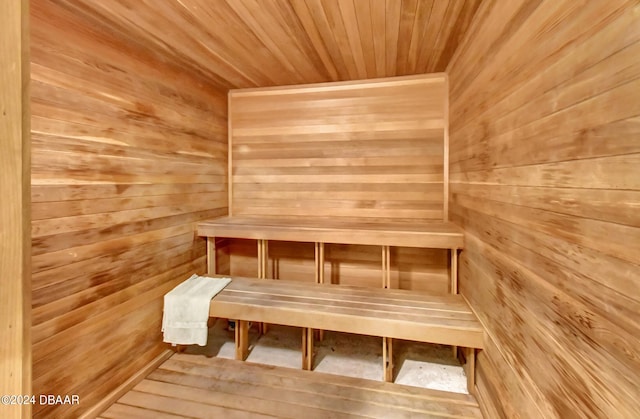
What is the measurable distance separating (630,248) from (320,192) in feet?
6.78

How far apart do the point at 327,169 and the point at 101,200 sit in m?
1.66

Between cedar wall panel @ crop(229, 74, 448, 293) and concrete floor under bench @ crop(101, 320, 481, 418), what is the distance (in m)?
0.60

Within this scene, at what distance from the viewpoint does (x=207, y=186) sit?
2.44 m

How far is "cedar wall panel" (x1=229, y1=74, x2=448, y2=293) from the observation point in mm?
2299

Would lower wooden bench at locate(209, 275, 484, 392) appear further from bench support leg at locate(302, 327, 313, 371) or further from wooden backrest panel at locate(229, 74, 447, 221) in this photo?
wooden backrest panel at locate(229, 74, 447, 221)

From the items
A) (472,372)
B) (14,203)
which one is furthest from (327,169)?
(14,203)

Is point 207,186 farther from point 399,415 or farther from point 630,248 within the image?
point 630,248

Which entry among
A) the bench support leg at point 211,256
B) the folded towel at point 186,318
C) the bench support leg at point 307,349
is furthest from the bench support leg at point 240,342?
the bench support leg at point 211,256

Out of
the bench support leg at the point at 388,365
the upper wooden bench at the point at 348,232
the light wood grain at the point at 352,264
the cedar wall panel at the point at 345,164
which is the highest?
the cedar wall panel at the point at 345,164

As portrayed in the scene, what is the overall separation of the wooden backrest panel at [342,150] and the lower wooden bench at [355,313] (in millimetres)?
751

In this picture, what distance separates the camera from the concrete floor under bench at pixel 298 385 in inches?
62.2

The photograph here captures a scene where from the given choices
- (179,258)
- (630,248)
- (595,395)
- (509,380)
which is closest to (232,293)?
(179,258)

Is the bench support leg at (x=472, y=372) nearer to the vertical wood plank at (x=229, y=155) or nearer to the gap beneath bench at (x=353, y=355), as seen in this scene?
the gap beneath bench at (x=353, y=355)

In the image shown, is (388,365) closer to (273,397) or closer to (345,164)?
(273,397)
